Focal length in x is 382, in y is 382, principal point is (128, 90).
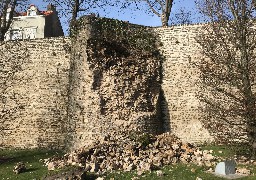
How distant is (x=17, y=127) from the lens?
17766 mm

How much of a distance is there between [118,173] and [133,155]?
121cm

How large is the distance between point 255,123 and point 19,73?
11.4 meters

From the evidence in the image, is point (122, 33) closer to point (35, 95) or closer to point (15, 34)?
point (35, 95)

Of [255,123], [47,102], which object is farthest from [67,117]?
[255,123]

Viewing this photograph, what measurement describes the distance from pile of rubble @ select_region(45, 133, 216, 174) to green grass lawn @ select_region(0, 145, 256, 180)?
370 mm

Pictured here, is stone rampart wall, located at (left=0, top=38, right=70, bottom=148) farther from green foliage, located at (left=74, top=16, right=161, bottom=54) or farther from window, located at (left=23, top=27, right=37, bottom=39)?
window, located at (left=23, top=27, right=37, bottom=39)

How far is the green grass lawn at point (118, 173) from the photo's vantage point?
1016 centimetres

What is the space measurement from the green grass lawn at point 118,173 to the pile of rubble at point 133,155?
0.37m

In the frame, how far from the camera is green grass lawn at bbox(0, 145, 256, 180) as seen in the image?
10164 mm

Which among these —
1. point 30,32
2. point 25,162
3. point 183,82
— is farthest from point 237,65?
point 30,32

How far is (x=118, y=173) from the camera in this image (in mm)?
10789

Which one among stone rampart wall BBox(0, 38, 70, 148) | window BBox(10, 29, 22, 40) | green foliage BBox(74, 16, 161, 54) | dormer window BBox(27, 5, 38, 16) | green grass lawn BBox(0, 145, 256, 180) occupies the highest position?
dormer window BBox(27, 5, 38, 16)

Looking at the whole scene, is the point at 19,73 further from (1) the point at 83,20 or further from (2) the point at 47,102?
(1) the point at 83,20

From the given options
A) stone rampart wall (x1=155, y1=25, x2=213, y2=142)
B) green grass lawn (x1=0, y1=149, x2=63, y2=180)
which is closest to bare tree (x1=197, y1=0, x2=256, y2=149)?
stone rampart wall (x1=155, y1=25, x2=213, y2=142)
